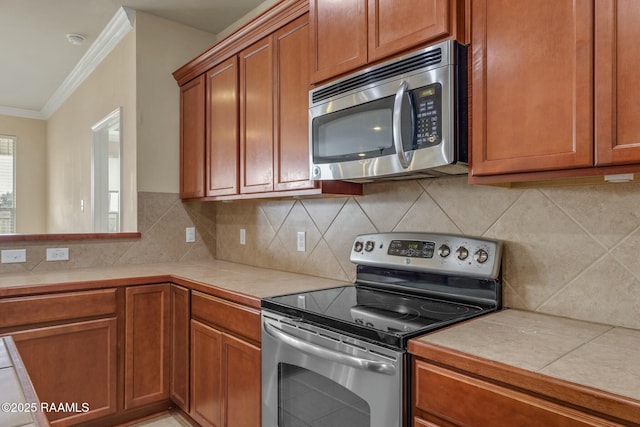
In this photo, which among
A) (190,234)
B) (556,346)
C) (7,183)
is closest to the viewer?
(556,346)

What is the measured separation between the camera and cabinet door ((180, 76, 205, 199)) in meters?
2.89

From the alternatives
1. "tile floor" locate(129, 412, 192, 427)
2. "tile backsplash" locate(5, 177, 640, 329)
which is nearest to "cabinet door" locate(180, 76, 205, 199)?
"tile backsplash" locate(5, 177, 640, 329)

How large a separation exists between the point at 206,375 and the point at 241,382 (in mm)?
363

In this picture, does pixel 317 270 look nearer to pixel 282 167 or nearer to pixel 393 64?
pixel 282 167

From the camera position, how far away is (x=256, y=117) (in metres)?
2.36

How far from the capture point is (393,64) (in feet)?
4.95

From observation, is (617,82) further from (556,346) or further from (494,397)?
(494,397)

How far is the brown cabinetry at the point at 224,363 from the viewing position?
1784 millimetres

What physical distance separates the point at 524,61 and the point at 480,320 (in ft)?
2.69

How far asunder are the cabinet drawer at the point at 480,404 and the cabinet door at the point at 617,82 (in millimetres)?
633

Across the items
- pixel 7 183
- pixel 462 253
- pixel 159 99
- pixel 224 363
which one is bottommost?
pixel 224 363

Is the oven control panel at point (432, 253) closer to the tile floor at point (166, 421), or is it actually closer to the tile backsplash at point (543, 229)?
the tile backsplash at point (543, 229)

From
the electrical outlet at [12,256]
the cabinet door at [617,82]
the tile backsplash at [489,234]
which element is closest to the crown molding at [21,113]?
the tile backsplash at [489,234]

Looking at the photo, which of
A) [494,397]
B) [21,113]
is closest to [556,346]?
[494,397]
